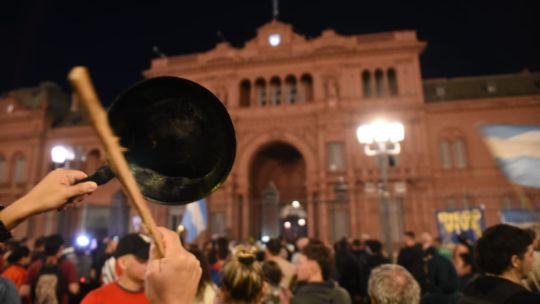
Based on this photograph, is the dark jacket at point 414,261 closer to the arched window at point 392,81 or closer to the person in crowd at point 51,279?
the person in crowd at point 51,279

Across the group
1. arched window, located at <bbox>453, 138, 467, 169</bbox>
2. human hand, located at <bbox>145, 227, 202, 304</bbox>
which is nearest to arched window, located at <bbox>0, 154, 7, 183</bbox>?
arched window, located at <bbox>453, 138, 467, 169</bbox>

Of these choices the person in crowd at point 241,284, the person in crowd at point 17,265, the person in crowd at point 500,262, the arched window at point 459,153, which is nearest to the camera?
the person in crowd at point 500,262

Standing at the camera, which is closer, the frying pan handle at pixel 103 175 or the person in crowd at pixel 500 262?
the frying pan handle at pixel 103 175

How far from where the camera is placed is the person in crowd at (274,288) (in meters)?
4.33

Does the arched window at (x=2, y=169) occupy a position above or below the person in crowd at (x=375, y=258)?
above

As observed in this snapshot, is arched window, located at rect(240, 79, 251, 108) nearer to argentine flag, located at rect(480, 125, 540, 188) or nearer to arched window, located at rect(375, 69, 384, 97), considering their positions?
arched window, located at rect(375, 69, 384, 97)

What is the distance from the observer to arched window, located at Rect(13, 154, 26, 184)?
29667 millimetres

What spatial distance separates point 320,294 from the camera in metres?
3.77

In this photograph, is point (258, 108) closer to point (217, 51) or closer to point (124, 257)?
point (217, 51)

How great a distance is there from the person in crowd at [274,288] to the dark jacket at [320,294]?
0.46 m

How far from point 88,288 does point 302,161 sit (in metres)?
21.1

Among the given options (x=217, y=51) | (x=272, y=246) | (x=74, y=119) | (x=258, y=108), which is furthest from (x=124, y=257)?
(x=74, y=119)

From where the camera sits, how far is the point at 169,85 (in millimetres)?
1349

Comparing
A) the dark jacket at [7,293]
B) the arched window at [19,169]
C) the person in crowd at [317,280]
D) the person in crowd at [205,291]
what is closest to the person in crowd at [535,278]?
the person in crowd at [317,280]
